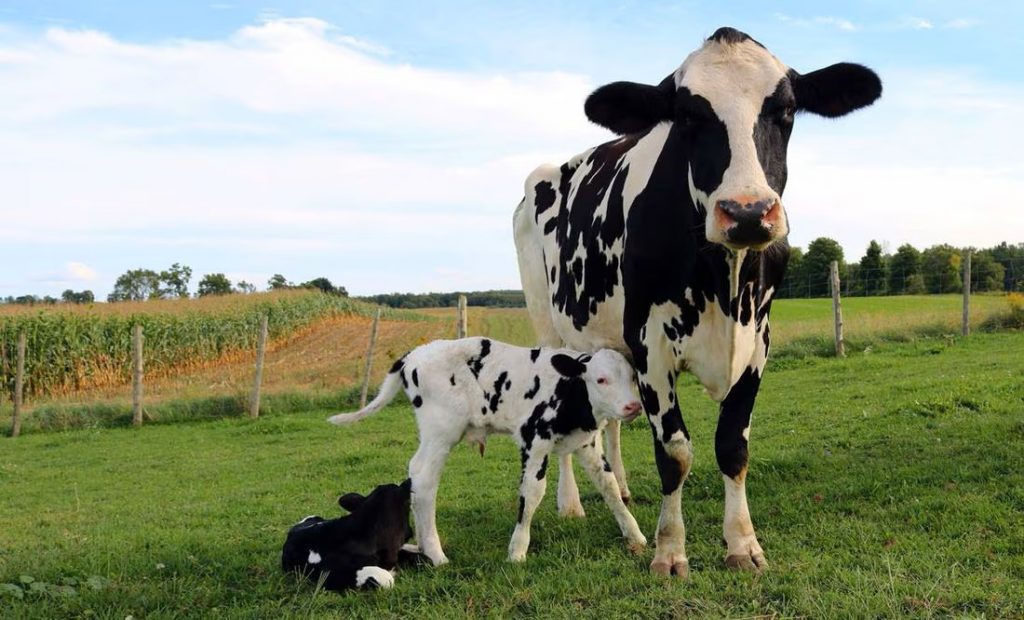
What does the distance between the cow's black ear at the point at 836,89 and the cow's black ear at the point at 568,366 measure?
7.14 feet

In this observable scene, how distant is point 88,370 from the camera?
1051 inches

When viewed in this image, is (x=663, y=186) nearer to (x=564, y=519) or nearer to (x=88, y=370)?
(x=564, y=519)

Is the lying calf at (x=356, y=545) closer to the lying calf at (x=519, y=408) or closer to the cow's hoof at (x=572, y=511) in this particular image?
the lying calf at (x=519, y=408)

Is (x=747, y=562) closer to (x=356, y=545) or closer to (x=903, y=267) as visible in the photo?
(x=356, y=545)

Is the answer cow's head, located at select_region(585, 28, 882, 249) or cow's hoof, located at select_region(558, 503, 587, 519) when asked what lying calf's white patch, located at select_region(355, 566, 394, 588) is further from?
cow's head, located at select_region(585, 28, 882, 249)

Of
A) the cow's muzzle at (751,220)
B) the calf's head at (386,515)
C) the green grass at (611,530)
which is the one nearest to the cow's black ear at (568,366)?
the green grass at (611,530)

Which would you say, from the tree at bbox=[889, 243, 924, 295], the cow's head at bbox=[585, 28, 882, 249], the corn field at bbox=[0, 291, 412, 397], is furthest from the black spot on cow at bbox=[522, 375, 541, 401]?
the tree at bbox=[889, 243, 924, 295]

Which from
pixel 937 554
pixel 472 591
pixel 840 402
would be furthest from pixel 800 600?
pixel 840 402

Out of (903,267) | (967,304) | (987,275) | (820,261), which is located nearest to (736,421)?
(967,304)

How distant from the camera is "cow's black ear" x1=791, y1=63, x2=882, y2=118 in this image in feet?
17.0

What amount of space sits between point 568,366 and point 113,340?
24869 millimetres

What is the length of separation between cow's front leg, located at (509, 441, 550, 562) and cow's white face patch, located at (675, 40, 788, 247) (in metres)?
2.08

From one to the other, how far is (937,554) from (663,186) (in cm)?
269

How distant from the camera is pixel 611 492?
6.02 m
